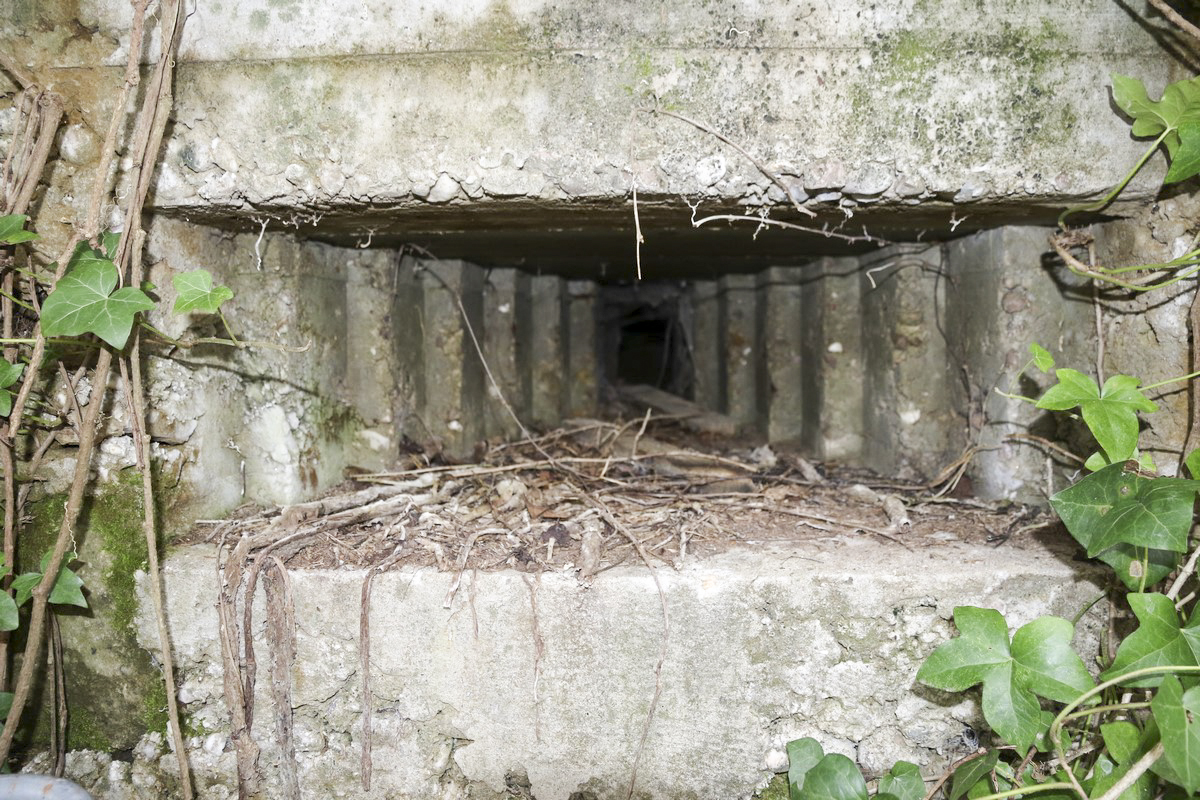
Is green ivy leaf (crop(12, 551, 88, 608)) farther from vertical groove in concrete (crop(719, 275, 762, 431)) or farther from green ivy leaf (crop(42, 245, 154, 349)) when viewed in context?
vertical groove in concrete (crop(719, 275, 762, 431))

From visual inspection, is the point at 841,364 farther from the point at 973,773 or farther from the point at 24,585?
the point at 24,585

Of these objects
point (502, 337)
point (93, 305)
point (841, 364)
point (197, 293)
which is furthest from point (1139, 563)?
point (502, 337)

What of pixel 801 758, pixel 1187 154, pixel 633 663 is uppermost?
pixel 1187 154

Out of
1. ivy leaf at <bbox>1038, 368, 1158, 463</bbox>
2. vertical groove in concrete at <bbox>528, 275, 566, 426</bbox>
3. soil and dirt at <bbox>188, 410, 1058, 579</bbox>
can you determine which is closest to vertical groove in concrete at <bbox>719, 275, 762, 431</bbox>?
vertical groove in concrete at <bbox>528, 275, 566, 426</bbox>

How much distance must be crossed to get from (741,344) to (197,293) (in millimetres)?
3205

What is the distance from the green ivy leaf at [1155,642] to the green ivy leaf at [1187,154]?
0.87m

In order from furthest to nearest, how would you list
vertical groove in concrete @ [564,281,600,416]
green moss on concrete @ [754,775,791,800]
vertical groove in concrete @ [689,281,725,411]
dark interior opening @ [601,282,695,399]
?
dark interior opening @ [601,282,695,399]
vertical groove in concrete @ [689,281,725,411]
vertical groove in concrete @ [564,281,600,416]
green moss on concrete @ [754,775,791,800]

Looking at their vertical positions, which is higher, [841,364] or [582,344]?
[582,344]

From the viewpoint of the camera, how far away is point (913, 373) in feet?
8.45

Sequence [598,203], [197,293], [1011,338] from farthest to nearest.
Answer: [1011,338] < [598,203] < [197,293]

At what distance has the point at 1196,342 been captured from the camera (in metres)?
1.57

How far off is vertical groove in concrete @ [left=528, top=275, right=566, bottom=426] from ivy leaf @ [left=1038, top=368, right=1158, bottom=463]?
2698 millimetres

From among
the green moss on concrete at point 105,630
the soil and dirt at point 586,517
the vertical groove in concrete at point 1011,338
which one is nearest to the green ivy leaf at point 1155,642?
the soil and dirt at point 586,517

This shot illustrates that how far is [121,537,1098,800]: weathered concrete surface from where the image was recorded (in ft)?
5.21
